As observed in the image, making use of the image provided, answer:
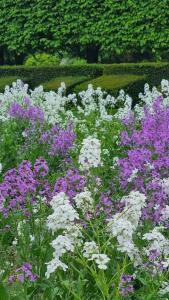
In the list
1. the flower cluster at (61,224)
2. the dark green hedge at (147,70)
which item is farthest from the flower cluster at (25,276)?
the dark green hedge at (147,70)

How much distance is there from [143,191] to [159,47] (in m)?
14.3

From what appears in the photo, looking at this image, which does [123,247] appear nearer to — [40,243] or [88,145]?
[88,145]

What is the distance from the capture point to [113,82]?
14.2m

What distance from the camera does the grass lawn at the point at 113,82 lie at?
1392 centimetres

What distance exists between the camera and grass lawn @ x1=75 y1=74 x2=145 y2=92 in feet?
45.7

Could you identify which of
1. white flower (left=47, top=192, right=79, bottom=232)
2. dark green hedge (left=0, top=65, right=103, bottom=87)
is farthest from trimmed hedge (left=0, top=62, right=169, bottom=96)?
white flower (left=47, top=192, right=79, bottom=232)

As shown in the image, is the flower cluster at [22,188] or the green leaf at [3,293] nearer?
the green leaf at [3,293]

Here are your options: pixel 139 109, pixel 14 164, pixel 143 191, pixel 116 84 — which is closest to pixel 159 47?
pixel 116 84

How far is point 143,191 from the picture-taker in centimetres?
408

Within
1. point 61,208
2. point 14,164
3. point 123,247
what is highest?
point 61,208

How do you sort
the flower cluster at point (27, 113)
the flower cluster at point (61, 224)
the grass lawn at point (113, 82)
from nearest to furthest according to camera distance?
the flower cluster at point (61, 224) < the flower cluster at point (27, 113) < the grass lawn at point (113, 82)

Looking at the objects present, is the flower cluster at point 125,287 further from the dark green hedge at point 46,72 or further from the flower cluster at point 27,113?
the dark green hedge at point 46,72

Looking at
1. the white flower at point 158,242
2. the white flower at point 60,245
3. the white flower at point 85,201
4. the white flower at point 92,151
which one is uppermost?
the white flower at point 92,151

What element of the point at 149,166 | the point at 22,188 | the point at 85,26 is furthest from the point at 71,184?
the point at 85,26
